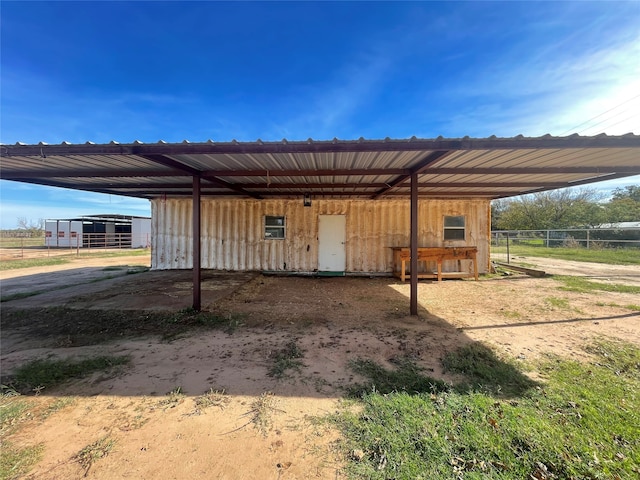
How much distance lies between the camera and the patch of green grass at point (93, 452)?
1721mm

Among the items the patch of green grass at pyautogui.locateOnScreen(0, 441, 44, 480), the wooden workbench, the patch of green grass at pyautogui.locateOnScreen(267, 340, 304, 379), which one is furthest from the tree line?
the patch of green grass at pyautogui.locateOnScreen(0, 441, 44, 480)

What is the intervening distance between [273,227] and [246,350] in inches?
245

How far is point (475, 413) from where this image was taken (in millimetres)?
2180

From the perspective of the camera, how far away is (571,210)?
22656 mm

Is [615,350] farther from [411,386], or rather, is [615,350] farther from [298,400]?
[298,400]

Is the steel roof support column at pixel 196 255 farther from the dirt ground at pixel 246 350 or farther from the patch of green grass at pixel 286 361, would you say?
the patch of green grass at pixel 286 361

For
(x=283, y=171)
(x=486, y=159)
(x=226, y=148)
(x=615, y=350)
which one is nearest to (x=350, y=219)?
(x=283, y=171)

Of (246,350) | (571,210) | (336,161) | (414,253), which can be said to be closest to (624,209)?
(571,210)

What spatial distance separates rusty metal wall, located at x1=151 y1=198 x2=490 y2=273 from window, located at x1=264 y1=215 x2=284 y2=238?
16 centimetres

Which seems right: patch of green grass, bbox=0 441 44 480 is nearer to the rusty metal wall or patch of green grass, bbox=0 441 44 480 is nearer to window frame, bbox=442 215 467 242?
the rusty metal wall

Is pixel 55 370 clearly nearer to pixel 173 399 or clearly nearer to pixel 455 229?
pixel 173 399

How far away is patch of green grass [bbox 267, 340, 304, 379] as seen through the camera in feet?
9.55

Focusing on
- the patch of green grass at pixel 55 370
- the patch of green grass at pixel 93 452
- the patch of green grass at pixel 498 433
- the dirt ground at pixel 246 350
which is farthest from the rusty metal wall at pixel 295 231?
the patch of green grass at pixel 93 452

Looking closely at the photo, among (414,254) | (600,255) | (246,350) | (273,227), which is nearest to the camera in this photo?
(246,350)
